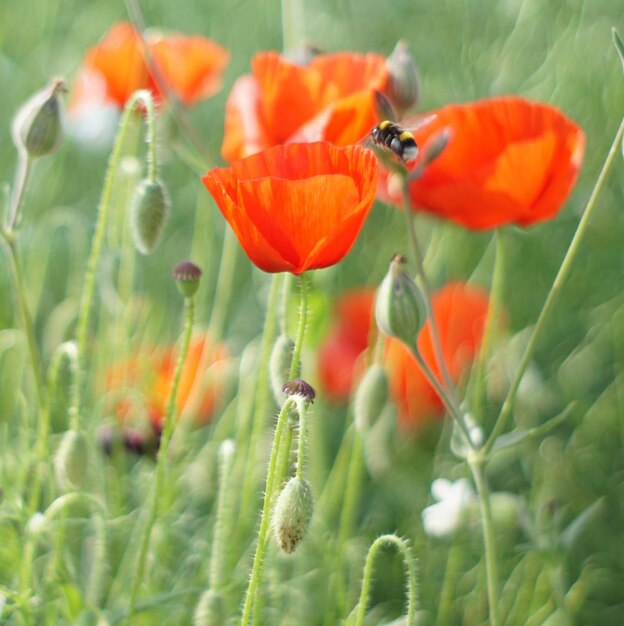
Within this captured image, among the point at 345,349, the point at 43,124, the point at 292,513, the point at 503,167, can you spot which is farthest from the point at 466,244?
the point at 292,513

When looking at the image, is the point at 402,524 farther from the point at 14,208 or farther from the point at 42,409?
the point at 14,208

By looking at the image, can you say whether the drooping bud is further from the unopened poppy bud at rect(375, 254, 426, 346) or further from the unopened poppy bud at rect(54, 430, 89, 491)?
the unopened poppy bud at rect(54, 430, 89, 491)

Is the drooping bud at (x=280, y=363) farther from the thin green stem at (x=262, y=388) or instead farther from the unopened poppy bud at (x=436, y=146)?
the unopened poppy bud at (x=436, y=146)

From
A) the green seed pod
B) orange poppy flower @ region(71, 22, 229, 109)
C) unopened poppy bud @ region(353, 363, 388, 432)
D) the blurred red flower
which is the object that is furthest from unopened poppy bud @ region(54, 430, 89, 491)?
orange poppy flower @ region(71, 22, 229, 109)

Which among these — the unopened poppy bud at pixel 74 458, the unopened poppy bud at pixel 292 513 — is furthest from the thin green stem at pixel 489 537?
the unopened poppy bud at pixel 74 458

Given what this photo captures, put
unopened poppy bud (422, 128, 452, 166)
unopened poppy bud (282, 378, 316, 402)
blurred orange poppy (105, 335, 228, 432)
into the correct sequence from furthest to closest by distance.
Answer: blurred orange poppy (105, 335, 228, 432) < unopened poppy bud (422, 128, 452, 166) < unopened poppy bud (282, 378, 316, 402)

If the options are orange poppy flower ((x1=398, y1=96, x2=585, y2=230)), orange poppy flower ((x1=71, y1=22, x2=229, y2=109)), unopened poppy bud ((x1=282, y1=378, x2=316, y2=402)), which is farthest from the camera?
orange poppy flower ((x1=71, y1=22, x2=229, y2=109))

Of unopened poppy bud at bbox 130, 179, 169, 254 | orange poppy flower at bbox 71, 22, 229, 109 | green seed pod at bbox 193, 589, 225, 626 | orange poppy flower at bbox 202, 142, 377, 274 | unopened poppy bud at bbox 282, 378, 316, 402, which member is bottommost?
green seed pod at bbox 193, 589, 225, 626

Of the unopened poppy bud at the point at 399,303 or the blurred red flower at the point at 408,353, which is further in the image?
the blurred red flower at the point at 408,353
